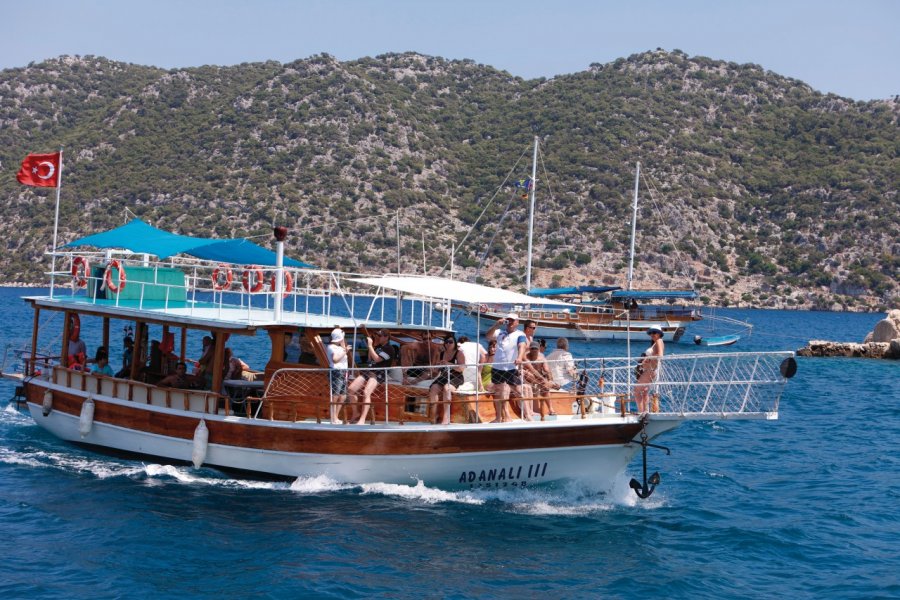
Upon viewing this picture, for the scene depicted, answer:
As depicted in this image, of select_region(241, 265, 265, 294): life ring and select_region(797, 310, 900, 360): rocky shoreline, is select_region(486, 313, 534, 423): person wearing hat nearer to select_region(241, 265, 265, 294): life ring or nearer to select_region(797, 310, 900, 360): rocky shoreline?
select_region(241, 265, 265, 294): life ring

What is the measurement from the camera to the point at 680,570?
1289cm

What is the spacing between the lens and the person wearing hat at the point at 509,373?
1495 centimetres

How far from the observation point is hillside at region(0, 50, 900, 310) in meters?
96.2

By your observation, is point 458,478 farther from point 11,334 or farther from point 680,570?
point 11,334

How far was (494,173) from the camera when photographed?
10950 cm

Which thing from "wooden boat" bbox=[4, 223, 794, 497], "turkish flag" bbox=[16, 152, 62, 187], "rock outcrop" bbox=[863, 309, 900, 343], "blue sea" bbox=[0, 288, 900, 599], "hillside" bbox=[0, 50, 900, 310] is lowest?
"blue sea" bbox=[0, 288, 900, 599]

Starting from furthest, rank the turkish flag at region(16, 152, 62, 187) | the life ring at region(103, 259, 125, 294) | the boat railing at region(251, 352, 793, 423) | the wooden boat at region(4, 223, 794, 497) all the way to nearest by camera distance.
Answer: the turkish flag at region(16, 152, 62, 187) < the life ring at region(103, 259, 125, 294) < the boat railing at region(251, 352, 793, 423) < the wooden boat at region(4, 223, 794, 497)

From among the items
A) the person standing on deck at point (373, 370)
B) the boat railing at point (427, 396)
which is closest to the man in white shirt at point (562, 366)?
the boat railing at point (427, 396)

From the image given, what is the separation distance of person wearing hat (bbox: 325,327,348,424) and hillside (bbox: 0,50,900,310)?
73429 millimetres

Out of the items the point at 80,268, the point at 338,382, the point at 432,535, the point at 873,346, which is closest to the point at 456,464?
the point at 432,535

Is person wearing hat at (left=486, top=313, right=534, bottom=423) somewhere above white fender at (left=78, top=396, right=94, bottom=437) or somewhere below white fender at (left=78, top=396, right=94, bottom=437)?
above

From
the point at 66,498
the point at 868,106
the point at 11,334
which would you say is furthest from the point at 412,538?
the point at 868,106

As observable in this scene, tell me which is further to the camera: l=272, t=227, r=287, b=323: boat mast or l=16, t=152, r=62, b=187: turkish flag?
l=16, t=152, r=62, b=187: turkish flag

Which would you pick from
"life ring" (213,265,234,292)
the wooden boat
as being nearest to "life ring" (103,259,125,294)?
the wooden boat
